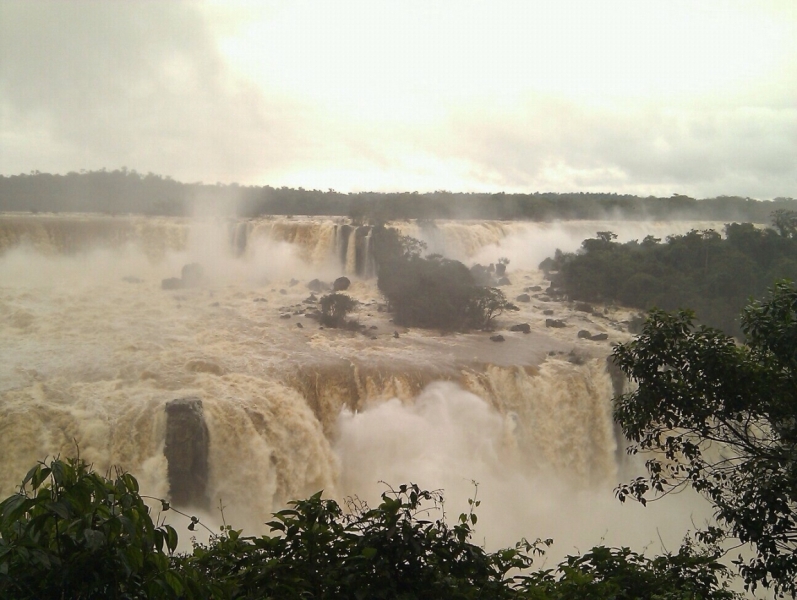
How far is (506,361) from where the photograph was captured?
14047 millimetres

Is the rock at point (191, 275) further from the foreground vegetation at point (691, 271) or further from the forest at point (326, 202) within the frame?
the foreground vegetation at point (691, 271)

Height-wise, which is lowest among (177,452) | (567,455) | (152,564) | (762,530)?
(567,455)

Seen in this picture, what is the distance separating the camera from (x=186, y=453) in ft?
31.4

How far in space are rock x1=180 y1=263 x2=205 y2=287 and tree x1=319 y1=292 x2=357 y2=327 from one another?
523 cm

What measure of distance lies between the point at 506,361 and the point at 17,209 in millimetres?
20596

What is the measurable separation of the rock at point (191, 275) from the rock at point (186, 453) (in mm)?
10903

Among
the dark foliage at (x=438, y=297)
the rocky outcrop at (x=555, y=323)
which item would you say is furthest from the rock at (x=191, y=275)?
the rocky outcrop at (x=555, y=323)

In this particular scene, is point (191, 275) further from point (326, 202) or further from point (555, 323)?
point (326, 202)

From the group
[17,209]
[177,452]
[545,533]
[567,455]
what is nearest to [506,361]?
[567,455]

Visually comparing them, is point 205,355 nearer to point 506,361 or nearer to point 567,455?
point 506,361

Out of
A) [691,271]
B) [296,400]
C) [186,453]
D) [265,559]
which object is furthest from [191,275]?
[265,559]

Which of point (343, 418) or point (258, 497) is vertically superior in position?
point (343, 418)

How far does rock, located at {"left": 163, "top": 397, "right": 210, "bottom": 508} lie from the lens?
9.45 meters

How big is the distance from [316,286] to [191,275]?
4053 millimetres
